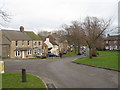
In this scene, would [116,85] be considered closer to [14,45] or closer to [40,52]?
[14,45]

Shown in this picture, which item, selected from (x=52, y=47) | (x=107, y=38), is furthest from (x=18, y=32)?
(x=107, y=38)

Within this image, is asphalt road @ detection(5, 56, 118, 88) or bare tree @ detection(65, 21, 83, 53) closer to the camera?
asphalt road @ detection(5, 56, 118, 88)

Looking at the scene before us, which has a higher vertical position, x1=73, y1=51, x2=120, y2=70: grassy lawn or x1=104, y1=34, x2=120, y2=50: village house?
x1=104, y1=34, x2=120, y2=50: village house

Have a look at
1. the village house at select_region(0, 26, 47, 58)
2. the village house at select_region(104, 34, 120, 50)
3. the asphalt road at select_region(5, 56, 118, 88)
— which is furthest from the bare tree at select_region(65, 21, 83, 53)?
the asphalt road at select_region(5, 56, 118, 88)

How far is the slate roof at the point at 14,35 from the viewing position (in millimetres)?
42975

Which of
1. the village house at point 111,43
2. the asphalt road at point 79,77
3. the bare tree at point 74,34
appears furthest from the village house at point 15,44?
the village house at point 111,43

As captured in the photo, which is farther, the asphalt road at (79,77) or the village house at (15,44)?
the village house at (15,44)

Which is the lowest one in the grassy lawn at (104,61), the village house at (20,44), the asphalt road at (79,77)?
the asphalt road at (79,77)

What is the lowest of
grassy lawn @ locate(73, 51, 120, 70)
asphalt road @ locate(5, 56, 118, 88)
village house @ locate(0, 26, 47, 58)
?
asphalt road @ locate(5, 56, 118, 88)

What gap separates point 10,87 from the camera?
9531 millimetres

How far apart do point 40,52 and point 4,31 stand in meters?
13.4

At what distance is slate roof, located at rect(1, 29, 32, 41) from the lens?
141ft

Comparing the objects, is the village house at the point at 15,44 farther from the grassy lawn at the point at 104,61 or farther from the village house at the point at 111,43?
the village house at the point at 111,43

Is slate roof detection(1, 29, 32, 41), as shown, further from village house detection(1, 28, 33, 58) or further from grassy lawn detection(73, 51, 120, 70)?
grassy lawn detection(73, 51, 120, 70)
